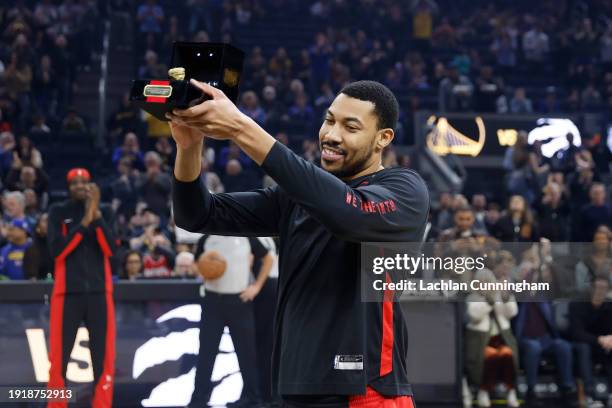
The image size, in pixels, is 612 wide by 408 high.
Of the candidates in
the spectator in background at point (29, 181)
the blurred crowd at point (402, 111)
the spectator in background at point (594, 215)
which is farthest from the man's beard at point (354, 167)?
the spectator in background at point (29, 181)

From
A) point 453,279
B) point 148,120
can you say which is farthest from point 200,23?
point 453,279

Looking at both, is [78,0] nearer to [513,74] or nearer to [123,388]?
[513,74]

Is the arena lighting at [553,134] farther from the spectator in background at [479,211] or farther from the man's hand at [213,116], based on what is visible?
the man's hand at [213,116]

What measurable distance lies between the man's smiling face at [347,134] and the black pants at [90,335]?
6139mm

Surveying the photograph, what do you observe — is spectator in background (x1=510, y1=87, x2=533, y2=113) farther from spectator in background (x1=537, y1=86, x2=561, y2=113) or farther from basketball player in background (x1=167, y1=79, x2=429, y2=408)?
basketball player in background (x1=167, y1=79, x2=429, y2=408)

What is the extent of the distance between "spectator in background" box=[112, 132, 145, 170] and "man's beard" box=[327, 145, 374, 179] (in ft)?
46.8

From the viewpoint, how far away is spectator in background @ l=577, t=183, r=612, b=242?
15.2 m

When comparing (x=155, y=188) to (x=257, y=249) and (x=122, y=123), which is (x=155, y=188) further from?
(x=257, y=249)

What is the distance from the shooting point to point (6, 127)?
60.6 ft

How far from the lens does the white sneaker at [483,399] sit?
34.6 feet

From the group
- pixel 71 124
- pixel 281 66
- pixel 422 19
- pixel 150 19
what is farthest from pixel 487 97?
pixel 71 124

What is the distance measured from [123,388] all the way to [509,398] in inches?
148

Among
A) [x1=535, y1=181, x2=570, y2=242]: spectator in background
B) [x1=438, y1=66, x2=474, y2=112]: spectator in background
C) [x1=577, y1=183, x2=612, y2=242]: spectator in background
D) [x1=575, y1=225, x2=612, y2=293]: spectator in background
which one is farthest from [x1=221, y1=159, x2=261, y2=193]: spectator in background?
[x1=575, y1=225, x2=612, y2=293]: spectator in background

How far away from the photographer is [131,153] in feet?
58.7
